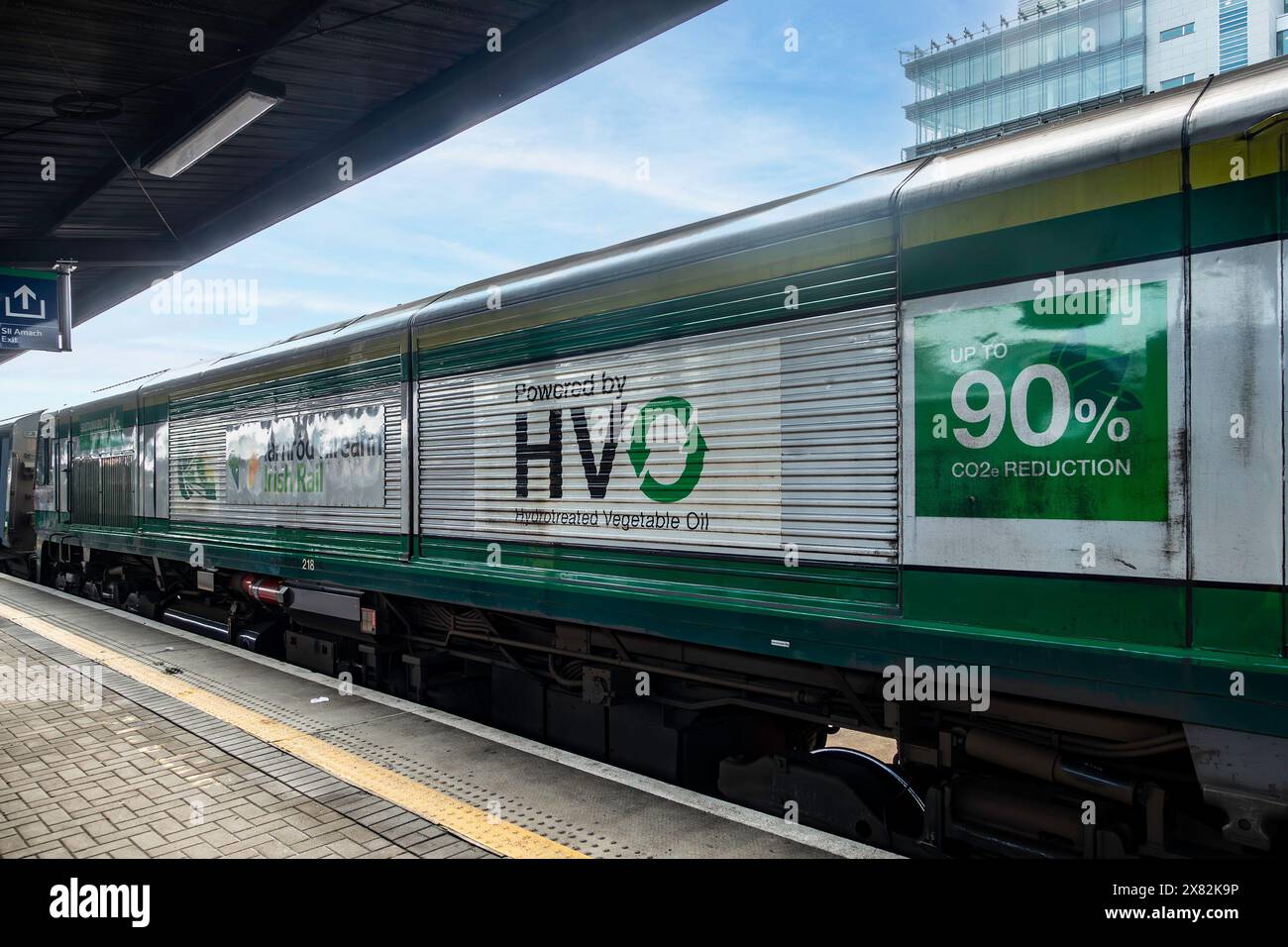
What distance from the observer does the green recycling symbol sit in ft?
14.5

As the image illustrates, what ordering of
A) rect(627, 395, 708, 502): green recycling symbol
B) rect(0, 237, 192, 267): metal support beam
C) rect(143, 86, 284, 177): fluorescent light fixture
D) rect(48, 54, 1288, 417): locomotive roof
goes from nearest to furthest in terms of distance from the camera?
1. rect(48, 54, 1288, 417): locomotive roof
2. rect(627, 395, 708, 502): green recycling symbol
3. rect(143, 86, 284, 177): fluorescent light fixture
4. rect(0, 237, 192, 267): metal support beam

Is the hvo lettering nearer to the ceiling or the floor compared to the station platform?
nearer to the ceiling

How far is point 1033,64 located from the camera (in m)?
46.2

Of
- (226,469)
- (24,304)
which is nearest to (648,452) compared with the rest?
(226,469)

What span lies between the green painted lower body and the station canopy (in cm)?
420

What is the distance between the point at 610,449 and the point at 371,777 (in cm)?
227

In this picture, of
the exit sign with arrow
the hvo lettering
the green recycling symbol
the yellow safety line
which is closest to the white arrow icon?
the exit sign with arrow

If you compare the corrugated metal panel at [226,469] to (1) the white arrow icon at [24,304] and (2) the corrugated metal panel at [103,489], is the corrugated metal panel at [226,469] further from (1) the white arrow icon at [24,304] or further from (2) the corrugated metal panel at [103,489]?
(1) the white arrow icon at [24,304]

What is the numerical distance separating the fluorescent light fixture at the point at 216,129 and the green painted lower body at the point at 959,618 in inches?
173

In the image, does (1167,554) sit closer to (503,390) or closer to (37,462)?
(503,390)

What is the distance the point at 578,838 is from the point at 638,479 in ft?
5.93

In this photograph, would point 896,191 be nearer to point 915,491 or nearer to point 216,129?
point 915,491

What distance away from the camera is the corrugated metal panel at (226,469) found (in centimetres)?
671

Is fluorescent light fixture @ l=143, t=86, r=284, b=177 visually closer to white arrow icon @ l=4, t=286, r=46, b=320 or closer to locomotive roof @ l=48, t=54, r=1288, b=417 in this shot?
locomotive roof @ l=48, t=54, r=1288, b=417
